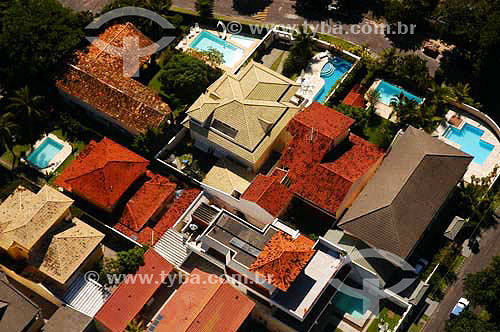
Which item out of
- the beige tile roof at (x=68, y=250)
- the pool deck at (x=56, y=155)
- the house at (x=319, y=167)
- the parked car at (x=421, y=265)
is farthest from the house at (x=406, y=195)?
the pool deck at (x=56, y=155)

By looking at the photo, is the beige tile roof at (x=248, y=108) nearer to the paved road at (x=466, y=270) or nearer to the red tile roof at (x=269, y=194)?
the red tile roof at (x=269, y=194)

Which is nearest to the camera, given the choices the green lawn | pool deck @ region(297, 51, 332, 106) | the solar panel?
the solar panel

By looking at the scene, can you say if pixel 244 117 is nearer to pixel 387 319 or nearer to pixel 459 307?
pixel 387 319

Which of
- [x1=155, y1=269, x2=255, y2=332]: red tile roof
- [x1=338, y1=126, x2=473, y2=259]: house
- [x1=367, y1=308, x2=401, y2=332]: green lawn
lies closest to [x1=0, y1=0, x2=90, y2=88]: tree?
[x1=155, y1=269, x2=255, y2=332]: red tile roof

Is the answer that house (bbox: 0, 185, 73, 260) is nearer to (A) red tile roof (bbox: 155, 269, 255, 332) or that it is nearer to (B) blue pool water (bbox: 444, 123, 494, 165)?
(A) red tile roof (bbox: 155, 269, 255, 332)

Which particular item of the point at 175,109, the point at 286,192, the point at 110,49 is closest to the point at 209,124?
the point at 175,109
